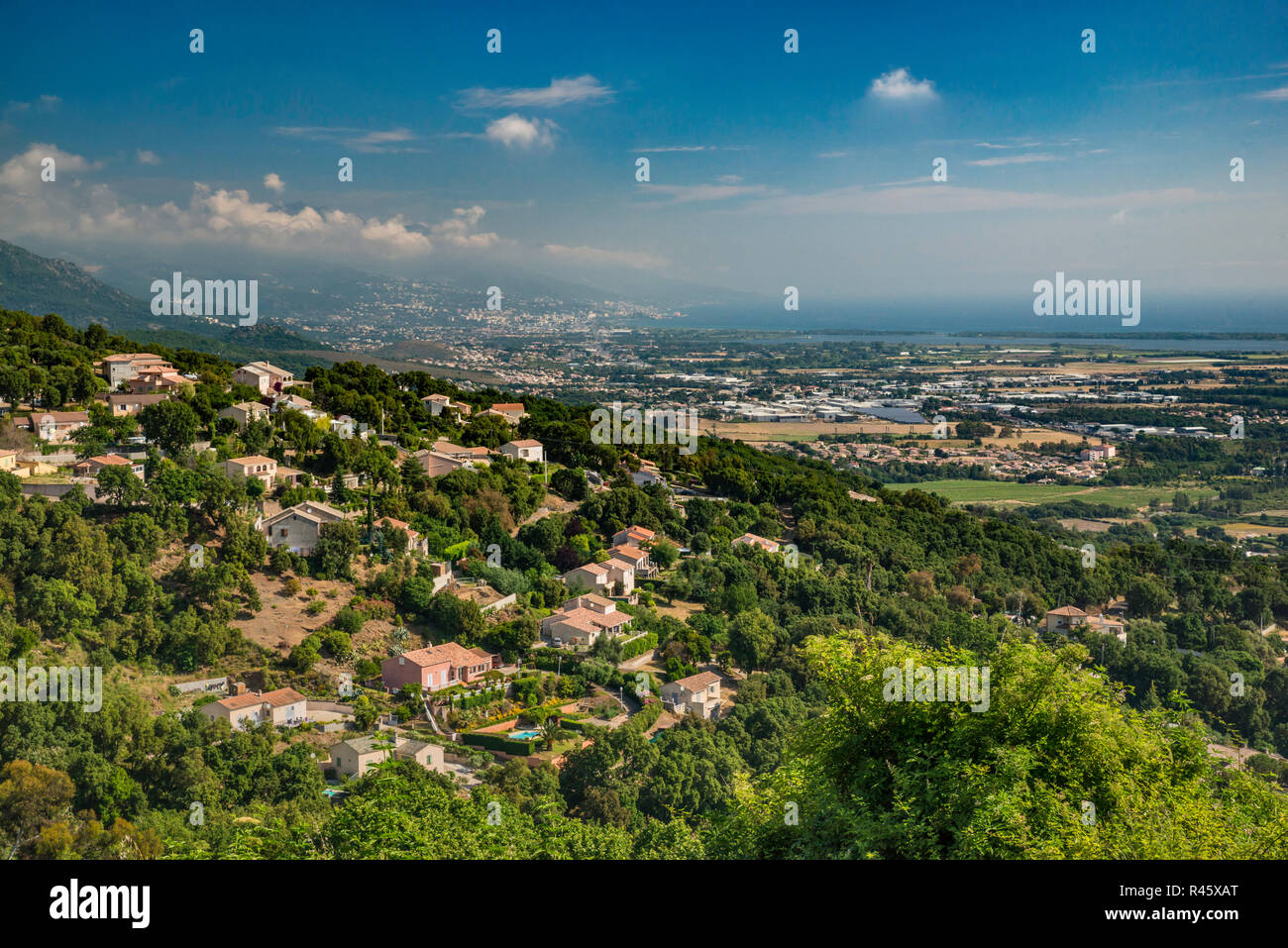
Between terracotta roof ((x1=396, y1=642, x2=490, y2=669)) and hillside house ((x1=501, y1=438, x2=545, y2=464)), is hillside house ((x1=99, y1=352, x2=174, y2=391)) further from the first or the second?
terracotta roof ((x1=396, y1=642, x2=490, y2=669))

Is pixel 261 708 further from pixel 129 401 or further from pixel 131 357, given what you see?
pixel 131 357

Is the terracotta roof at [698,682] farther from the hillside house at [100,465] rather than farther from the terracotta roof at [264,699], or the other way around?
the hillside house at [100,465]

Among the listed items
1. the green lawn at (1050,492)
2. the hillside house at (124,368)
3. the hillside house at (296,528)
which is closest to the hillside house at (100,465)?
the hillside house at (296,528)

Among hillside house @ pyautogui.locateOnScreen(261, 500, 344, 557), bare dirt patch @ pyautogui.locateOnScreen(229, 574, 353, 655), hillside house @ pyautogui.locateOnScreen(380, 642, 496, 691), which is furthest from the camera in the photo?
hillside house @ pyautogui.locateOnScreen(261, 500, 344, 557)

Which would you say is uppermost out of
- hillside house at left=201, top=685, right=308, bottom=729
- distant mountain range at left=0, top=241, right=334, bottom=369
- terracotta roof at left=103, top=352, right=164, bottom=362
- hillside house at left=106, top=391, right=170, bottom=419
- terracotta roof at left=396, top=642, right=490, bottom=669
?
distant mountain range at left=0, top=241, right=334, bottom=369

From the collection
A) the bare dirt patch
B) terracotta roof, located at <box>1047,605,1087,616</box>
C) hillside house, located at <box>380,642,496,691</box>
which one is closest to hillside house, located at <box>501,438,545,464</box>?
the bare dirt patch

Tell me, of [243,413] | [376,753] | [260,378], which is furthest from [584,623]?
[260,378]

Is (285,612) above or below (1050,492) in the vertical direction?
below
